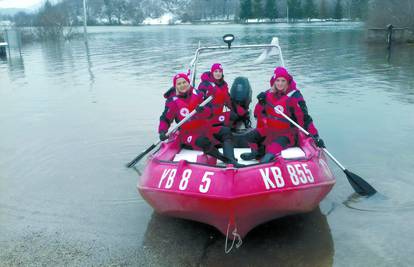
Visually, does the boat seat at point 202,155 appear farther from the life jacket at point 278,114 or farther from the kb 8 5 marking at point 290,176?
the kb 8 5 marking at point 290,176

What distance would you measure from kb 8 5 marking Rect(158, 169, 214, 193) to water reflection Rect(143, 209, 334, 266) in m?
0.59

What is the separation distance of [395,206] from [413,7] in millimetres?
22192

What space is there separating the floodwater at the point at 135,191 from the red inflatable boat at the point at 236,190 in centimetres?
36

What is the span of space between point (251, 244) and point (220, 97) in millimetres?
2800

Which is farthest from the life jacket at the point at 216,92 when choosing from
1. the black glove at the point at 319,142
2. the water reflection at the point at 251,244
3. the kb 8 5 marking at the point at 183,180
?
the kb 8 5 marking at the point at 183,180

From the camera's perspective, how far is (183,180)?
365 cm

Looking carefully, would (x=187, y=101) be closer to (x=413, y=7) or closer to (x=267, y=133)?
(x=267, y=133)

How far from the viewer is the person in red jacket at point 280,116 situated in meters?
4.82

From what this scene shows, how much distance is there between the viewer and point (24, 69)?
16.8 metres

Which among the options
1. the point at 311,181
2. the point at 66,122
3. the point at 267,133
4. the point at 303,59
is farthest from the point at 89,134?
the point at 303,59

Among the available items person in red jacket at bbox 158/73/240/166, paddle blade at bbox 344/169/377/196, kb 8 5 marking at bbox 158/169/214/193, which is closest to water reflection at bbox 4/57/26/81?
person in red jacket at bbox 158/73/240/166

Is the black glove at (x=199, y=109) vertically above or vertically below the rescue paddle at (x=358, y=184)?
above

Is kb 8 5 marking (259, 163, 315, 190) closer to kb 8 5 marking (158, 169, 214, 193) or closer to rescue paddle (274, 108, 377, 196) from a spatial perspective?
kb 8 5 marking (158, 169, 214, 193)

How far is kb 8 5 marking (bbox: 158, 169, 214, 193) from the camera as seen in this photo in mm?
3520
